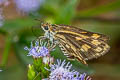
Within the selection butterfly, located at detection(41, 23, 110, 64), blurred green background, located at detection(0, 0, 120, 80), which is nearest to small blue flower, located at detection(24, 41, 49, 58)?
butterfly, located at detection(41, 23, 110, 64)

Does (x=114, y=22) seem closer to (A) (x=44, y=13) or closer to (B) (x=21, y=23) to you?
(A) (x=44, y=13)

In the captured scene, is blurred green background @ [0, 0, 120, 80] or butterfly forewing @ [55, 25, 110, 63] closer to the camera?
butterfly forewing @ [55, 25, 110, 63]

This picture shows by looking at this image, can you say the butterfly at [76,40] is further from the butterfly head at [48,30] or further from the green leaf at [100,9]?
the green leaf at [100,9]

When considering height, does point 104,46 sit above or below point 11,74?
above

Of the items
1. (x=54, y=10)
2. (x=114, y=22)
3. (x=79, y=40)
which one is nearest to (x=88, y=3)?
(x=114, y=22)

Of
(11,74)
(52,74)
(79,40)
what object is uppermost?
(79,40)

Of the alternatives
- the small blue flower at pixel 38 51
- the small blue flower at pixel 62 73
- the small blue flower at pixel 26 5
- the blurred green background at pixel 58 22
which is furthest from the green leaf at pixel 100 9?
the small blue flower at pixel 62 73

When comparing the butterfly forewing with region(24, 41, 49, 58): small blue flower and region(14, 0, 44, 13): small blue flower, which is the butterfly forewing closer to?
region(24, 41, 49, 58): small blue flower
